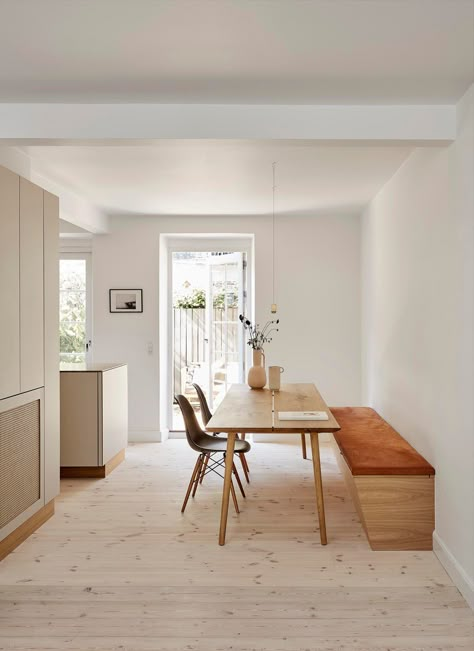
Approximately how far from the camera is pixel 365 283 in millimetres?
5914

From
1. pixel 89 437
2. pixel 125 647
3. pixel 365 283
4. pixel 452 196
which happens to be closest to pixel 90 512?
pixel 89 437

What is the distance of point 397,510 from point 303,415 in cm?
79

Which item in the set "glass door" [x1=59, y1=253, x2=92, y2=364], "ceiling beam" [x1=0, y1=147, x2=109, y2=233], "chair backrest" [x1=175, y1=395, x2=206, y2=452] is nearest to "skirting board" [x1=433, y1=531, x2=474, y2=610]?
"chair backrest" [x1=175, y1=395, x2=206, y2=452]

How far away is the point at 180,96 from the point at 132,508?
286 cm

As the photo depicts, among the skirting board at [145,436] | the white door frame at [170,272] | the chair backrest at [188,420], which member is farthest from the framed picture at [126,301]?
the chair backrest at [188,420]

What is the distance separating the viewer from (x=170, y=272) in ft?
22.1

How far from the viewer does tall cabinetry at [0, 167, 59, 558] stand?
3.18m

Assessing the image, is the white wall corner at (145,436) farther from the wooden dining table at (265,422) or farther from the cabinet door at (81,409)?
the wooden dining table at (265,422)

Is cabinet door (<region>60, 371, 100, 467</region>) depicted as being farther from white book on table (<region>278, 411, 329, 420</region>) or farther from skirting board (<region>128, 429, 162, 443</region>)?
white book on table (<region>278, 411, 329, 420</region>)

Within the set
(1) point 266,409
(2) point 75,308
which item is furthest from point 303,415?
(2) point 75,308

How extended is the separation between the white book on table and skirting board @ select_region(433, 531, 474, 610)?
3.12 ft

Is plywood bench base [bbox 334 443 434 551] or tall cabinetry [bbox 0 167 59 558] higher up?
tall cabinetry [bbox 0 167 59 558]

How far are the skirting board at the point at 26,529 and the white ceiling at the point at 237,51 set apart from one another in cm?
250

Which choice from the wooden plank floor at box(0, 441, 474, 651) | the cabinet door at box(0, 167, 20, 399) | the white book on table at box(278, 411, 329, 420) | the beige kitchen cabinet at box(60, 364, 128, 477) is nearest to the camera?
the wooden plank floor at box(0, 441, 474, 651)
